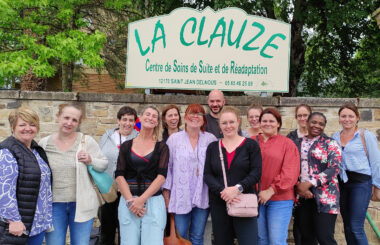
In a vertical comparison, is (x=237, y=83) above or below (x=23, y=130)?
above

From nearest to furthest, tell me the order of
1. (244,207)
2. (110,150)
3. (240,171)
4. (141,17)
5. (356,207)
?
(244,207) < (240,171) < (356,207) < (110,150) < (141,17)

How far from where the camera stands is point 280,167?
2.93m

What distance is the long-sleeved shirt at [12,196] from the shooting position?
2.18 meters

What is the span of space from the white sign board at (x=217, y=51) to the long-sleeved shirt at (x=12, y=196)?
2.56 m

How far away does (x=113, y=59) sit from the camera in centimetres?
1111

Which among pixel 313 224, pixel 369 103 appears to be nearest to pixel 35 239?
pixel 313 224

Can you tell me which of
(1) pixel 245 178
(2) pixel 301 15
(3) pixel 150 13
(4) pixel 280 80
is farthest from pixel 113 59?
(1) pixel 245 178

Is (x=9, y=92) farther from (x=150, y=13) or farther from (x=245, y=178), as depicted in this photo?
(x=150, y=13)

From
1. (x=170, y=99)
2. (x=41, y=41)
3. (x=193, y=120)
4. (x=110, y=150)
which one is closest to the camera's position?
(x=193, y=120)

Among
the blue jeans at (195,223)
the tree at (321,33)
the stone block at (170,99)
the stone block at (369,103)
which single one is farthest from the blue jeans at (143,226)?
the tree at (321,33)

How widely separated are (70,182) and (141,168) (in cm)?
64

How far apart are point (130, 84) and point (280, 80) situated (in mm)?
2322

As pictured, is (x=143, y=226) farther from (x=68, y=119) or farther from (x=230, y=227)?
(x=68, y=119)

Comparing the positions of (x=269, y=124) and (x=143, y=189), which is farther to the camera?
(x=269, y=124)
